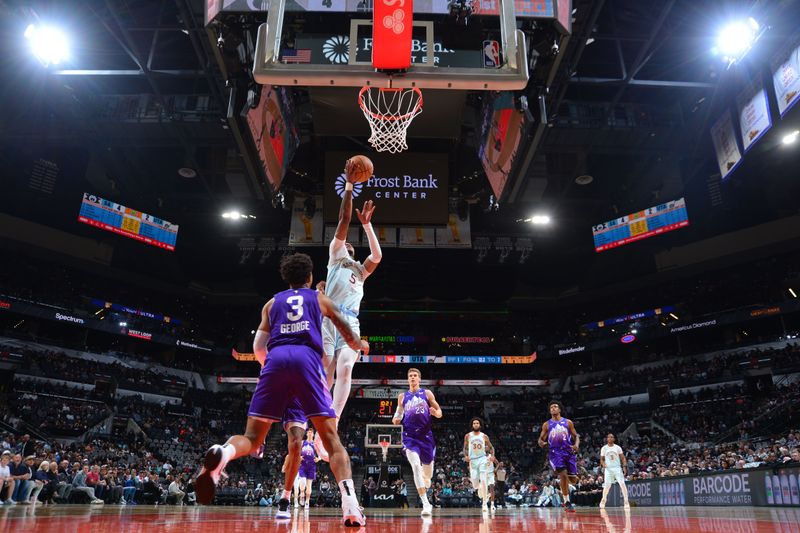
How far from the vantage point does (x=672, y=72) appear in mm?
17984

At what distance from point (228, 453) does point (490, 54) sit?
8.54m

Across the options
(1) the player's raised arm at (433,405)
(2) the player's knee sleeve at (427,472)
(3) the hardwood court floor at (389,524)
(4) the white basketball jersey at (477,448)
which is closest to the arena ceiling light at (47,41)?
(3) the hardwood court floor at (389,524)

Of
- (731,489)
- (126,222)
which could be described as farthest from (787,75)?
(126,222)

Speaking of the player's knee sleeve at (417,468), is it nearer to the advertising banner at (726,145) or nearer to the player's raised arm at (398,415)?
the player's raised arm at (398,415)

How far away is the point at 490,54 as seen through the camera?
10.1 meters

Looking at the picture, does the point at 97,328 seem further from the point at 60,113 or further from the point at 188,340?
the point at 60,113

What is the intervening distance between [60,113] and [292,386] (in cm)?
1975

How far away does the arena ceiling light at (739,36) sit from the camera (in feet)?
45.0

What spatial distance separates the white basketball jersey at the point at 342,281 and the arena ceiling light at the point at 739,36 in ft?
41.3

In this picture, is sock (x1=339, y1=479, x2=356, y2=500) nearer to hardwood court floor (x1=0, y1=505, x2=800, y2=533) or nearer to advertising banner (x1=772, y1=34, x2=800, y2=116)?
hardwood court floor (x1=0, y1=505, x2=800, y2=533)

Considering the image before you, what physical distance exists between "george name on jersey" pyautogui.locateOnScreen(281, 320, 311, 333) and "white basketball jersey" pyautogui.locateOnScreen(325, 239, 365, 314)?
2.11 m

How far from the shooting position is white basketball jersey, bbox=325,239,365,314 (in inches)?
257

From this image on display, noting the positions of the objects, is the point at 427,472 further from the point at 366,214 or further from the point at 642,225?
the point at 642,225

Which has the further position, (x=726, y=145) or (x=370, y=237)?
(x=726, y=145)
